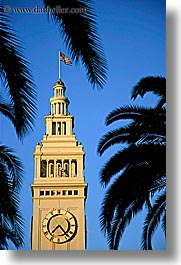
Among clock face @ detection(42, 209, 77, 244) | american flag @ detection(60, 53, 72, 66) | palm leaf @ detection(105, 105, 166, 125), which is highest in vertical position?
american flag @ detection(60, 53, 72, 66)

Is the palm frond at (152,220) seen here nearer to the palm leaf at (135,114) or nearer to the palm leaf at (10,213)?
the palm leaf at (135,114)

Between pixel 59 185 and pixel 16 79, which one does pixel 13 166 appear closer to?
pixel 59 185

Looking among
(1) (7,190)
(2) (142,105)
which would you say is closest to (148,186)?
(2) (142,105)

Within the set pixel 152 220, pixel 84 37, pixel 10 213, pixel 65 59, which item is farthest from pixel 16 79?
pixel 152 220

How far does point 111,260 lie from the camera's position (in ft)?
20.9

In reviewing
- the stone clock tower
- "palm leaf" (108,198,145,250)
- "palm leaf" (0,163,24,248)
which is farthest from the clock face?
"palm leaf" (108,198,145,250)

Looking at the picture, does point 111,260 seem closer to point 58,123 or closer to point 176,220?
point 176,220

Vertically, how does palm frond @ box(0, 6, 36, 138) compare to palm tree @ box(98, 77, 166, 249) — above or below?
above

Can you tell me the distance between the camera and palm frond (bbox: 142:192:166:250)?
6.39 metres

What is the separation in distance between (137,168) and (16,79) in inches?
47.2

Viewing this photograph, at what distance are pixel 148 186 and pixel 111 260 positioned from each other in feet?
2.14

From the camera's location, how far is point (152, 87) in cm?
652

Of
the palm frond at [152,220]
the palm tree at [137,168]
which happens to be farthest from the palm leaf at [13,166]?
the palm frond at [152,220]

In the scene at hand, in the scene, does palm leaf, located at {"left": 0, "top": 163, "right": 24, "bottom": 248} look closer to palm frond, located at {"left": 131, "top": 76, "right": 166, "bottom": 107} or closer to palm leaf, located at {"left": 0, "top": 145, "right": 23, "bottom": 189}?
palm leaf, located at {"left": 0, "top": 145, "right": 23, "bottom": 189}
